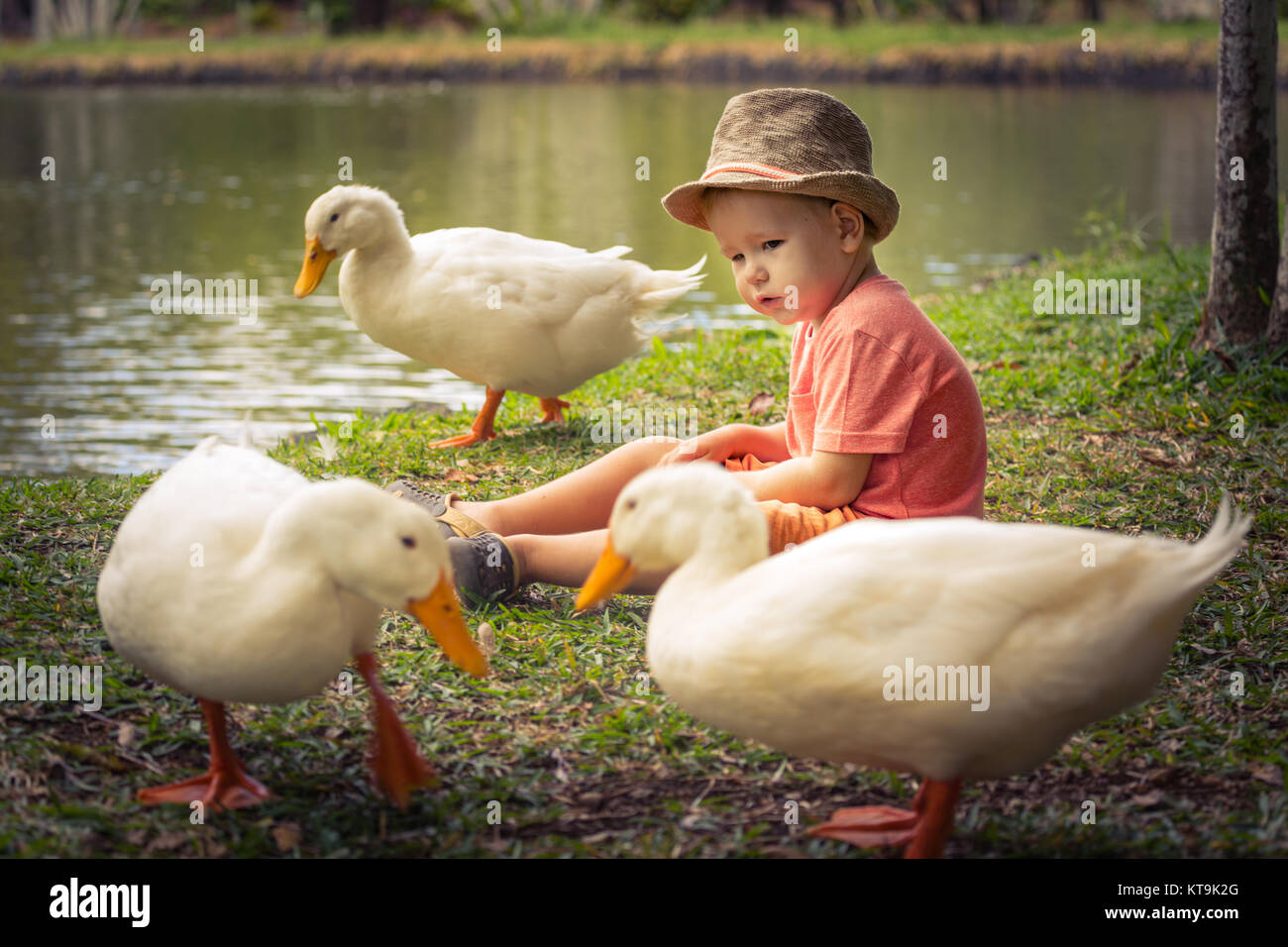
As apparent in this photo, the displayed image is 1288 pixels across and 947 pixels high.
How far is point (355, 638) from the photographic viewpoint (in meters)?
2.24

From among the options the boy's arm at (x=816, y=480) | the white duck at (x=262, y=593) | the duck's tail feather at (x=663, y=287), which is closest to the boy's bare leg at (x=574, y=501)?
the boy's arm at (x=816, y=480)

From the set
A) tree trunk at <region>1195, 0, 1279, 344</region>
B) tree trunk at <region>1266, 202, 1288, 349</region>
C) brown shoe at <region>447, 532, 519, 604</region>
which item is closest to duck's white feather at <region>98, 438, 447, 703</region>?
brown shoe at <region>447, 532, 519, 604</region>

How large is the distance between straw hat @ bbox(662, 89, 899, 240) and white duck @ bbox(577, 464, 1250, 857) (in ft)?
3.20

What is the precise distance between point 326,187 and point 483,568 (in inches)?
417

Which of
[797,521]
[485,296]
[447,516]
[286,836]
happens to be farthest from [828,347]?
[485,296]

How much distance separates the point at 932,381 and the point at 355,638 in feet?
4.58

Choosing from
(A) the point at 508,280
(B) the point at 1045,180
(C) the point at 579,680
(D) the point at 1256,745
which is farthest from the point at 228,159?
(D) the point at 1256,745

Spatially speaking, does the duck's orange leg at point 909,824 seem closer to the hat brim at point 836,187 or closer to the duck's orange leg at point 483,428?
the hat brim at point 836,187

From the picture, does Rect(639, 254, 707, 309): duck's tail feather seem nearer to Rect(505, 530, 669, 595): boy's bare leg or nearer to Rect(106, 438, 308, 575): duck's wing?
Rect(505, 530, 669, 595): boy's bare leg

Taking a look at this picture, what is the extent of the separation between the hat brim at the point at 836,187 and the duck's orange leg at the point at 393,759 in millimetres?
1353

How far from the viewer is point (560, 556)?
3039 millimetres

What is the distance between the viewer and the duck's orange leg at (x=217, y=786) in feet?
7.19

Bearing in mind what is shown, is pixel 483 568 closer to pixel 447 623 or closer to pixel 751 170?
pixel 447 623
